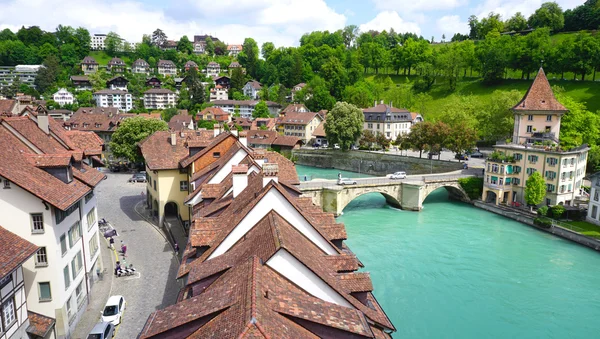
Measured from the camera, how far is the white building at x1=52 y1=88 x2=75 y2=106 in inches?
5012

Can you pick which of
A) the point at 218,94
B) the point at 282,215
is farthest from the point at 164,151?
the point at 218,94

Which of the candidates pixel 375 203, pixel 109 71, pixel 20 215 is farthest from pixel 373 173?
pixel 109 71

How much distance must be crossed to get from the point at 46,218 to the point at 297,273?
1328cm

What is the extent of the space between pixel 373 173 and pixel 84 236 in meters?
59.0

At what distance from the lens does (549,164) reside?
50844 millimetres

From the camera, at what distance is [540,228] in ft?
151

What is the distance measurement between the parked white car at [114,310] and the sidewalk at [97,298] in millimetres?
742

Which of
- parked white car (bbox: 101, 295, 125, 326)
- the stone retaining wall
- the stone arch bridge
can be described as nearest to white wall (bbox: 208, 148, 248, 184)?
parked white car (bbox: 101, 295, 125, 326)

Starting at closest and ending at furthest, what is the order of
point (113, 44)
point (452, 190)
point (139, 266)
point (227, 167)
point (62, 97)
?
point (139, 266), point (227, 167), point (452, 190), point (62, 97), point (113, 44)

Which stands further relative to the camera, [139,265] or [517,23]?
[517,23]

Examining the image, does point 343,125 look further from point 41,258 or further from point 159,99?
point 159,99

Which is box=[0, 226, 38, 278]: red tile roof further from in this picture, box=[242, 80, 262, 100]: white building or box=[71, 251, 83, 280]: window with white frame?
box=[242, 80, 262, 100]: white building

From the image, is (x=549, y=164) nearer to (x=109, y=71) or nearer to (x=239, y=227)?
(x=239, y=227)

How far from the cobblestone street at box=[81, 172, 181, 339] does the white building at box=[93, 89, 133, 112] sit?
294 ft
